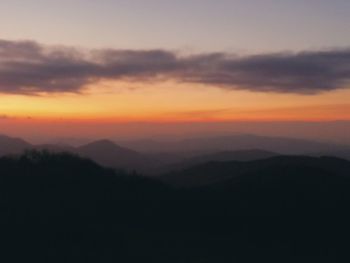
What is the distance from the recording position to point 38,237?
163 feet

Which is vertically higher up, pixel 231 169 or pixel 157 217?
pixel 157 217

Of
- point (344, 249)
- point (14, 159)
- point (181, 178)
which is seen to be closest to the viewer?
point (344, 249)

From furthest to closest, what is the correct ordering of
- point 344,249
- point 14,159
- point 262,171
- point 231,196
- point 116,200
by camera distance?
point 262,171
point 231,196
point 14,159
point 116,200
point 344,249

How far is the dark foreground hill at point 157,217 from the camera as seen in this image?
49.6m

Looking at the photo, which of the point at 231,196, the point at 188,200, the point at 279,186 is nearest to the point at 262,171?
the point at 279,186

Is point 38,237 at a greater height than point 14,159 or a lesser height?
lesser

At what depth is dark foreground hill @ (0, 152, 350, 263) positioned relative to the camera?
4956 centimetres

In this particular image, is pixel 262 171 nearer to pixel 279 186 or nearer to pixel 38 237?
pixel 279 186

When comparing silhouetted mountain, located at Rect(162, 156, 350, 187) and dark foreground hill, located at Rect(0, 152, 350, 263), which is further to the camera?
silhouetted mountain, located at Rect(162, 156, 350, 187)

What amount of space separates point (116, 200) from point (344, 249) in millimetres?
27231

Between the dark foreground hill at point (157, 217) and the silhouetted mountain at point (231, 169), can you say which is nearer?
the dark foreground hill at point (157, 217)

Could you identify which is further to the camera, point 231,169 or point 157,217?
point 231,169

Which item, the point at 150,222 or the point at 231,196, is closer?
the point at 150,222

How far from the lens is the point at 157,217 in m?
60.6
